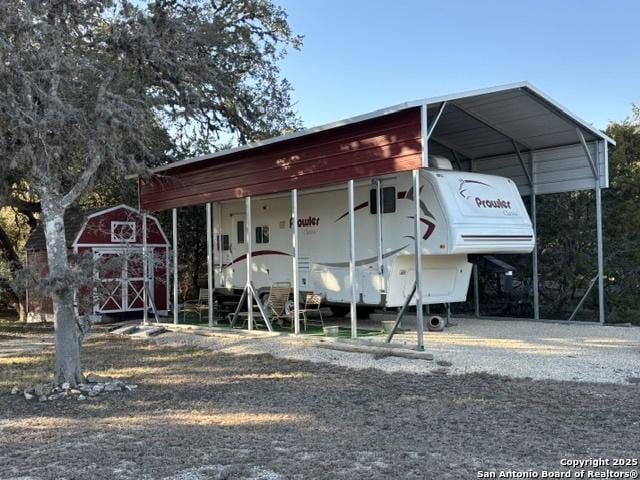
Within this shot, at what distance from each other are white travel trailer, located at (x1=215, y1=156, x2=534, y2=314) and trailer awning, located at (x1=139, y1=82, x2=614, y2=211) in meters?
1.25

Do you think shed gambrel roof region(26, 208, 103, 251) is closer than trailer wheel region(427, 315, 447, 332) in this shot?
No

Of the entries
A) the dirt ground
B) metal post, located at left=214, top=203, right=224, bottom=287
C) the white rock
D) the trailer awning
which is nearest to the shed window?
the trailer awning

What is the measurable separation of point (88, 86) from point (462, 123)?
22.2 ft

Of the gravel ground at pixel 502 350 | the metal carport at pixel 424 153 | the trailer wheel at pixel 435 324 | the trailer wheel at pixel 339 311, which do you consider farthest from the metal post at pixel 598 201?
the trailer wheel at pixel 339 311

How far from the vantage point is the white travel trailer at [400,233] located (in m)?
10.9

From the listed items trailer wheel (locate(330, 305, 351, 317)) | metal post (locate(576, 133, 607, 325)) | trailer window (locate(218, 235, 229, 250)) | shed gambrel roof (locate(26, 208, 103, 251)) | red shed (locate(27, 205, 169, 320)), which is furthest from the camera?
shed gambrel roof (locate(26, 208, 103, 251))

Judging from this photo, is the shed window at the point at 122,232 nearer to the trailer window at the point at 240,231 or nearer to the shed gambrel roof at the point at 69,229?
the shed gambrel roof at the point at 69,229

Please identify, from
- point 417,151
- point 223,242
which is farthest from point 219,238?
point 417,151

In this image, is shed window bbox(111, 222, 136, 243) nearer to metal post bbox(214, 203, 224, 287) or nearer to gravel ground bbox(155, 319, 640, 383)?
metal post bbox(214, 203, 224, 287)

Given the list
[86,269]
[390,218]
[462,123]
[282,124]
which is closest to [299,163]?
[390,218]

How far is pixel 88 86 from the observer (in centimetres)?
1022

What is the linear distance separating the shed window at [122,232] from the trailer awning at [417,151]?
1270 millimetres

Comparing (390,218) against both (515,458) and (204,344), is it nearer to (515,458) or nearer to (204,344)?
(204,344)

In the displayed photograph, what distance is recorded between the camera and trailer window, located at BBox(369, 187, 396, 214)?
455 inches
